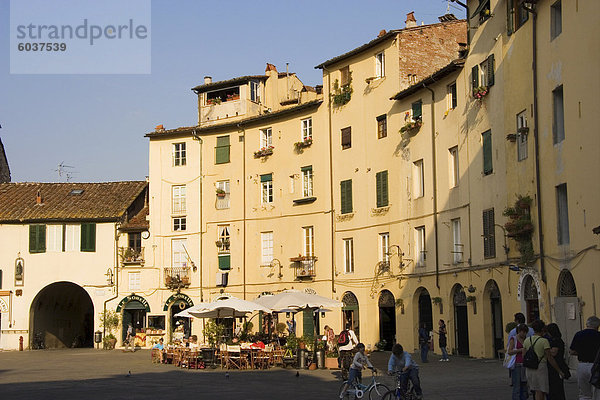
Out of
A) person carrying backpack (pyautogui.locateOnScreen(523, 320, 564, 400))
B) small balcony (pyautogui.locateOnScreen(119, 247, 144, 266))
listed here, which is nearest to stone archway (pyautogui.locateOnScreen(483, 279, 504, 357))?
person carrying backpack (pyautogui.locateOnScreen(523, 320, 564, 400))

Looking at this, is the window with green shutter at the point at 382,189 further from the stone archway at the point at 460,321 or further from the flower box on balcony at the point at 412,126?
the stone archway at the point at 460,321

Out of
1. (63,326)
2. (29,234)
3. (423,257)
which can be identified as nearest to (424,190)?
(423,257)

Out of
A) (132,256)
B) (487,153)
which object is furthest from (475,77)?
(132,256)

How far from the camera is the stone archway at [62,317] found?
177ft

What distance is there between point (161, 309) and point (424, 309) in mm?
18183

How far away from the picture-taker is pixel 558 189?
2684cm

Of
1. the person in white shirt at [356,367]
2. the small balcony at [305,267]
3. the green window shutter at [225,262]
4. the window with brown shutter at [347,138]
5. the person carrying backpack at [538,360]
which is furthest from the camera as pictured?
the green window shutter at [225,262]

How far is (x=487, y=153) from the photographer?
33.2m

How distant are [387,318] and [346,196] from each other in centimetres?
669

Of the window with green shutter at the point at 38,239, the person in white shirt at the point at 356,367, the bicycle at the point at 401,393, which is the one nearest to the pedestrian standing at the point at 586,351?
the bicycle at the point at 401,393

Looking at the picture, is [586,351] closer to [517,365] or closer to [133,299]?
[517,365]

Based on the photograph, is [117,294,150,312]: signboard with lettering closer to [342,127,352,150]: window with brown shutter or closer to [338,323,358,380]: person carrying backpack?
[342,127,352,150]: window with brown shutter

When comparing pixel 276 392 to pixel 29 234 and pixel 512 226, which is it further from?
pixel 29 234

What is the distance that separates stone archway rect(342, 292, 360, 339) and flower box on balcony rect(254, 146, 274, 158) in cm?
952
